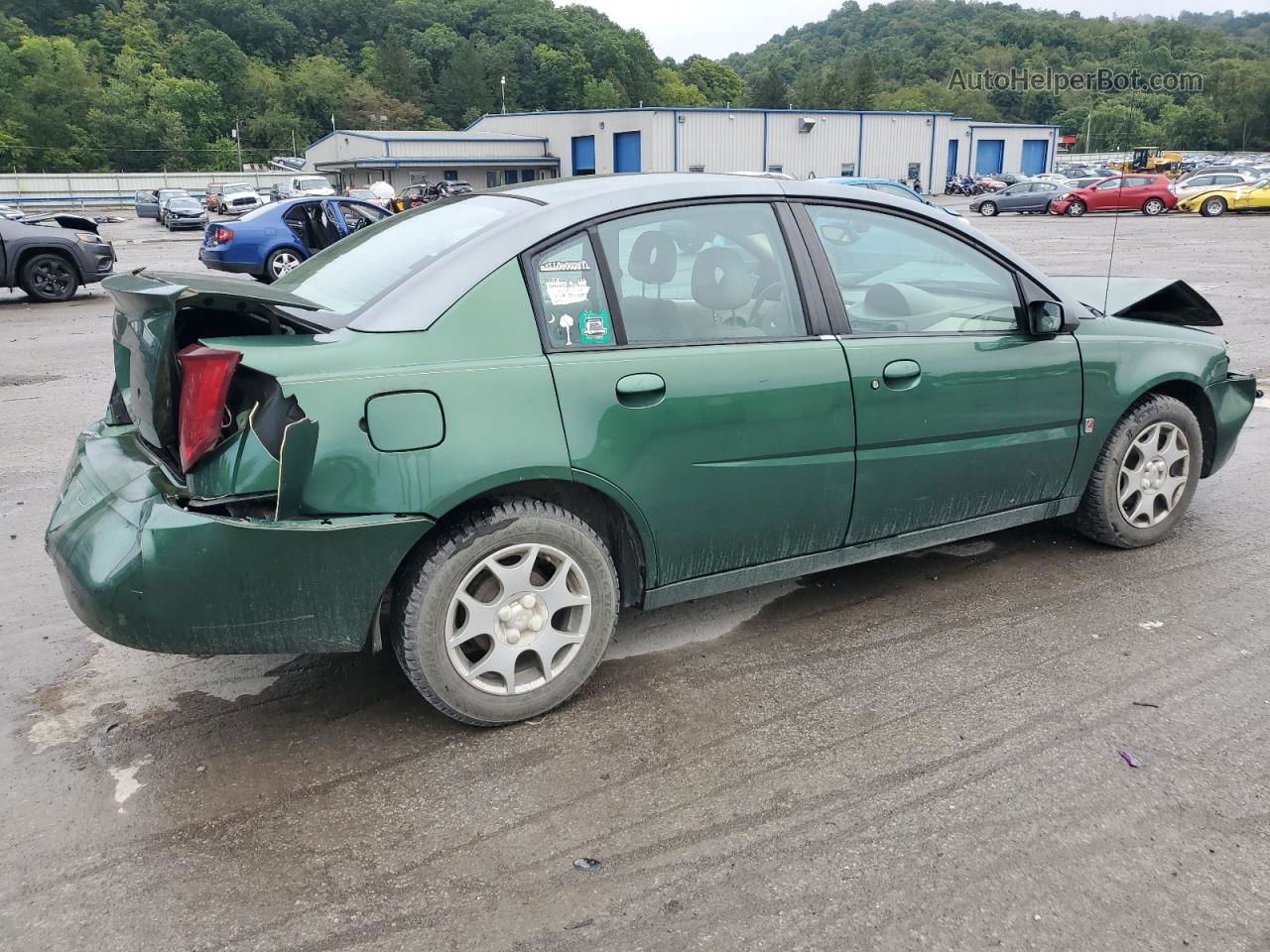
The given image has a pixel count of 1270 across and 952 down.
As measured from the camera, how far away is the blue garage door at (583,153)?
66.9 metres

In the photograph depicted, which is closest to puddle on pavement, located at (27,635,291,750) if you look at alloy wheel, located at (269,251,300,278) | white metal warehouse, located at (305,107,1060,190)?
alloy wheel, located at (269,251,300,278)

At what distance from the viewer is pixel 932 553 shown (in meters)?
4.57

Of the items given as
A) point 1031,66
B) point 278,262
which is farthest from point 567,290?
point 1031,66

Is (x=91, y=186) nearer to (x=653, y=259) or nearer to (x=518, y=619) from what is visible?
(x=653, y=259)

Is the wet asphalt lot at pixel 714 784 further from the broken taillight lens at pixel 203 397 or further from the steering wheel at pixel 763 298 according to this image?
the steering wheel at pixel 763 298

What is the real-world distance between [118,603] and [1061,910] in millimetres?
2484

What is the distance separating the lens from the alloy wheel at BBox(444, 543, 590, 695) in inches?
116

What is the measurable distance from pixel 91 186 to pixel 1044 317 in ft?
251

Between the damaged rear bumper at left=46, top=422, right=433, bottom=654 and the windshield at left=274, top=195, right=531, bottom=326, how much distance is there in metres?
0.66

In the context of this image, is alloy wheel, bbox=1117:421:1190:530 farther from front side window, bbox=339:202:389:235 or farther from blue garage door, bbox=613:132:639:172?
blue garage door, bbox=613:132:639:172

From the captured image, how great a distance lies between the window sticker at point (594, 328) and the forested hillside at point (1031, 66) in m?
122

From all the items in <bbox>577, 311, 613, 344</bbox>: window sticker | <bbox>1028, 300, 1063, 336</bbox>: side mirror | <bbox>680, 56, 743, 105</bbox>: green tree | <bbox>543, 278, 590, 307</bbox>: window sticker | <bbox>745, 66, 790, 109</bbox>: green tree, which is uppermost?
<bbox>680, 56, 743, 105</bbox>: green tree

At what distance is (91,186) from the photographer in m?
67.5

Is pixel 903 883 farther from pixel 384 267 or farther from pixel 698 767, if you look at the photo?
pixel 384 267
